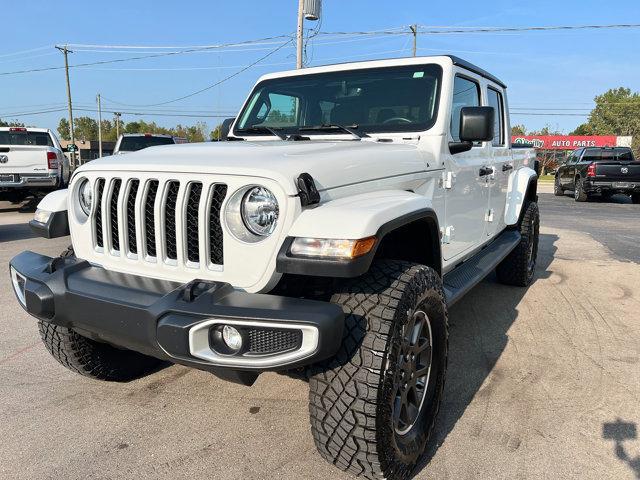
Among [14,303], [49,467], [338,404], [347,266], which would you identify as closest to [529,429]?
[338,404]

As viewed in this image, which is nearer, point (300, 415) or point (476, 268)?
point (300, 415)

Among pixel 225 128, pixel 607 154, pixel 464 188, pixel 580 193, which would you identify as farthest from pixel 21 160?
pixel 607 154

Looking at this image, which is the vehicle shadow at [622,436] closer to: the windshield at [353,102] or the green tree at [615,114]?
the windshield at [353,102]

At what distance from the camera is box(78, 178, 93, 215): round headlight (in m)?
2.55

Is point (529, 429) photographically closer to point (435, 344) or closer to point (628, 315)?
point (435, 344)

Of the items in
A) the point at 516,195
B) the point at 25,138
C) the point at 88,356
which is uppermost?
the point at 25,138

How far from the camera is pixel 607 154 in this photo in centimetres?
1598

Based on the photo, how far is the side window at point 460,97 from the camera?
3338 mm

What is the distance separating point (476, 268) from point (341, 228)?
6.98 ft

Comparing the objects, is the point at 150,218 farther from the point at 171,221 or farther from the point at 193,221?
the point at 193,221

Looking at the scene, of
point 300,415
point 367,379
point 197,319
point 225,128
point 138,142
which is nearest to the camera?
point 197,319

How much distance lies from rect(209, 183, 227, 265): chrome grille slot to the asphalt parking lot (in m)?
1.02

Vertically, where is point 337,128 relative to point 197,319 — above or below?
above

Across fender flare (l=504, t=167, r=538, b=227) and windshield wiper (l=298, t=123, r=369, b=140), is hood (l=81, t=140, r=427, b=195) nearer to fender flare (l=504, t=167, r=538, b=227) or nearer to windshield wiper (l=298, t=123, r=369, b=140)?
windshield wiper (l=298, t=123, r=369, b=140)
